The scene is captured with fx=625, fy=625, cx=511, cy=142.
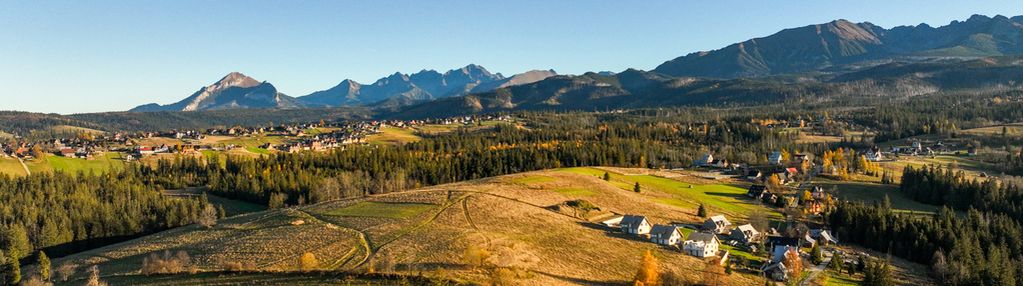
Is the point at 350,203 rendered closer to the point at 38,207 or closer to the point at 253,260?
the point at 253,260

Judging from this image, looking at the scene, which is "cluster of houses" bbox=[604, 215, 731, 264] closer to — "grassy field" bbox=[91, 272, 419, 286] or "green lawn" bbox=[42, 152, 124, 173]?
"grassy field" bbox=[91, 272, 419, 286]

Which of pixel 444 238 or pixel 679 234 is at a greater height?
pixel 444 238

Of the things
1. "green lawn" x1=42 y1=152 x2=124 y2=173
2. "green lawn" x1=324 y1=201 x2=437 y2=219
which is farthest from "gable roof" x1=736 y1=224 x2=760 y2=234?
"green lawn" x1=42 y1=152 x2=124 y2=173

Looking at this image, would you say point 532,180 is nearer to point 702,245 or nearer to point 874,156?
point 702,245

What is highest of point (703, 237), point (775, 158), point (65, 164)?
point (65, 164)

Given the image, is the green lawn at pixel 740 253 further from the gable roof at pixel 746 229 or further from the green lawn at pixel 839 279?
the green lawn at pixel 839 279

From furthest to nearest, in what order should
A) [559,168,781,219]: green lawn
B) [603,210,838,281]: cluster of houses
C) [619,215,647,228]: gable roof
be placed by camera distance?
[559,168,781,219]: green lawn, [619,215,647,228]: gable roof, [603,210,838,281]: cluster of houses

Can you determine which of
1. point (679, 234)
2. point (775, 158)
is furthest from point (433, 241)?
point (775, 158)
